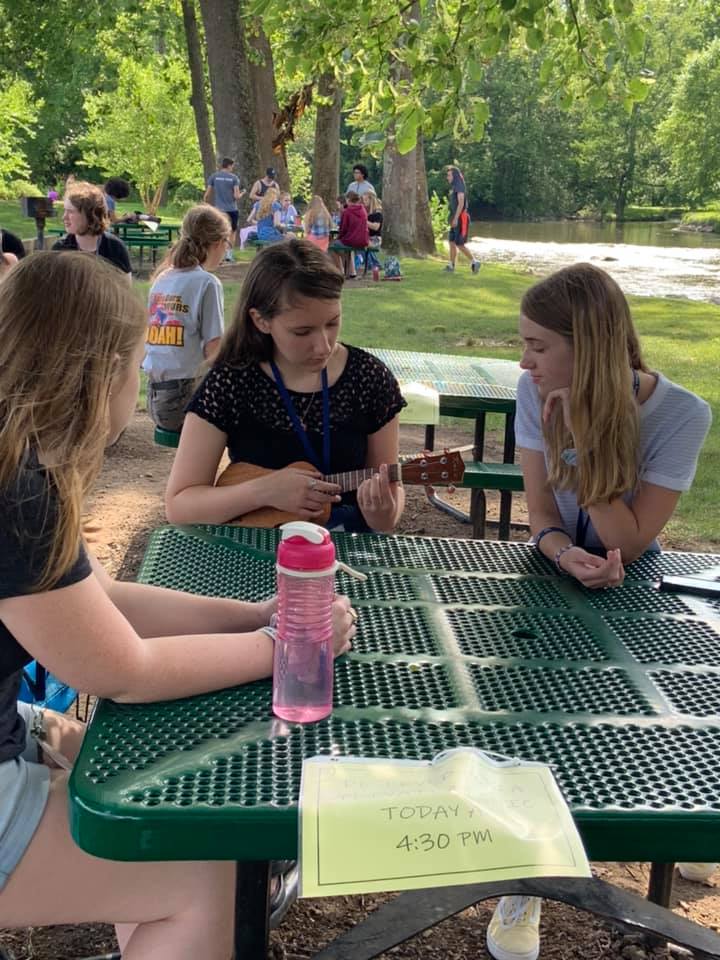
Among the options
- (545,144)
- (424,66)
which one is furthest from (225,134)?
(545,144)

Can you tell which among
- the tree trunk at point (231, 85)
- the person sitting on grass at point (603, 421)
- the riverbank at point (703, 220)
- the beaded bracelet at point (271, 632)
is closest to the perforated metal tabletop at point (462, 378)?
the person sitting on grass at point (603, 421)

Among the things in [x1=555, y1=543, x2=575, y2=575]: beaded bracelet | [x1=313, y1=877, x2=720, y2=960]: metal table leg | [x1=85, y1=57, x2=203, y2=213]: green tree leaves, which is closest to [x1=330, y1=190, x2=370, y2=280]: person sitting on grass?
[x1=555, y1=543, x2=575, y2=575]: beaded bracelet

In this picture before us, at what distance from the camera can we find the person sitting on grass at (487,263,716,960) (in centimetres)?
224

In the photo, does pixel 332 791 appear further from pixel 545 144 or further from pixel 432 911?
pixel 545 144

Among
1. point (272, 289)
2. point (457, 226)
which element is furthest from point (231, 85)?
point (272, 289)

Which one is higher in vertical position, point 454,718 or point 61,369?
point 61,369

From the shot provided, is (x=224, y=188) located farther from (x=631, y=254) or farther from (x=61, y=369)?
(x=61, y=369)

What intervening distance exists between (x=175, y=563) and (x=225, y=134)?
14.3 m

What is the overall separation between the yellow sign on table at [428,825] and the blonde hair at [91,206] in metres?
6.04

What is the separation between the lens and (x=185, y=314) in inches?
200

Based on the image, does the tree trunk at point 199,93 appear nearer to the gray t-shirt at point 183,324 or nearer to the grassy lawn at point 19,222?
the grassy lawn at point 19,222

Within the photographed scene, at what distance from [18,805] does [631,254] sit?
26.1 metres

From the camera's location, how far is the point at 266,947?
1398 mm

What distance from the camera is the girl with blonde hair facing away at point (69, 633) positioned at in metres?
1.32
